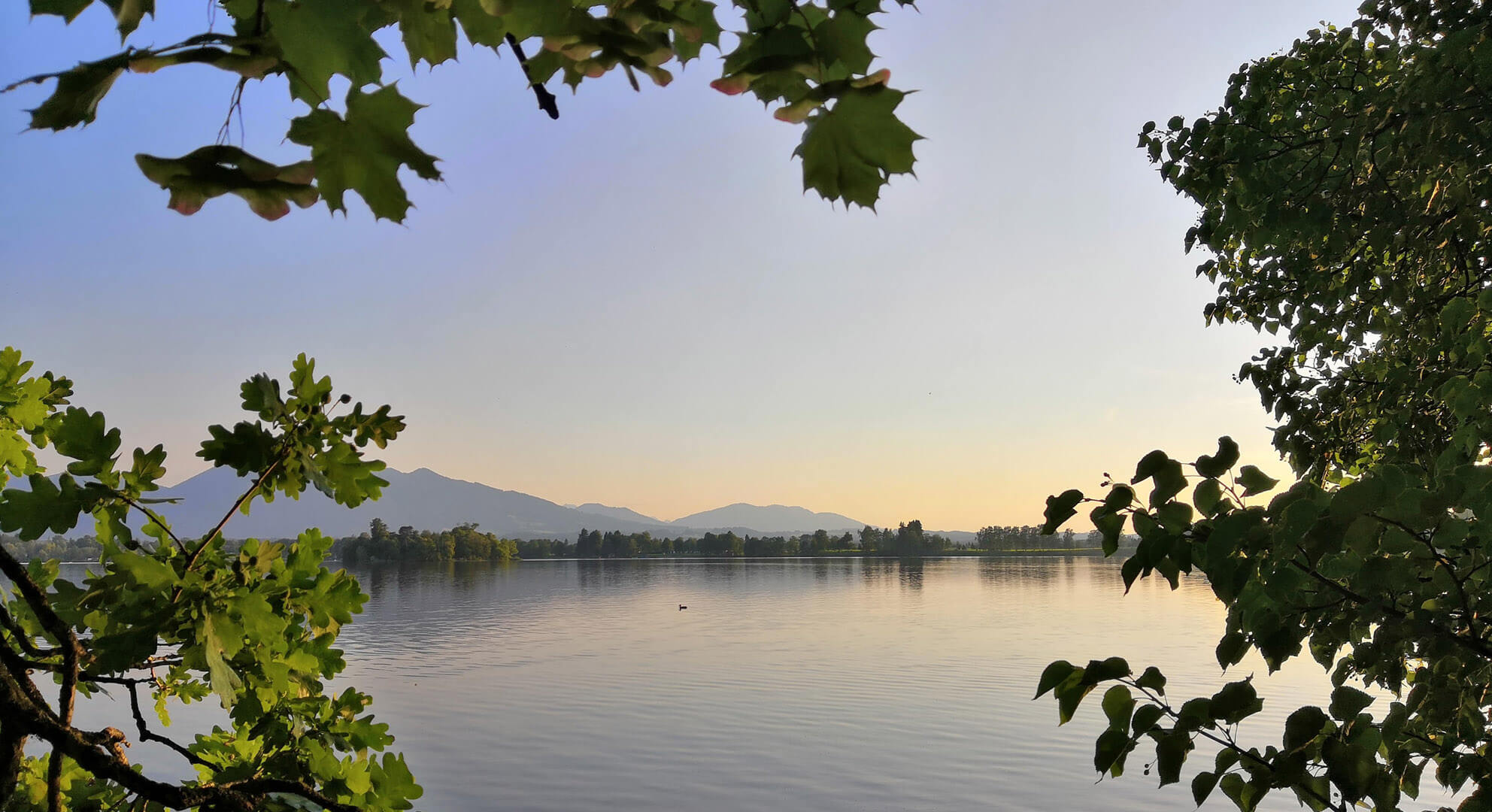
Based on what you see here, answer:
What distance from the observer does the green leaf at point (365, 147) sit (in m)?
1.12

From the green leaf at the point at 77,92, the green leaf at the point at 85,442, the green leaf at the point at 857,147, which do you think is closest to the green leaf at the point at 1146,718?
Result: the green leaf at the point at 857,147

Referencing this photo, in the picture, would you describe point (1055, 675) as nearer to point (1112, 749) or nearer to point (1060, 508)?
point (1112, 749)

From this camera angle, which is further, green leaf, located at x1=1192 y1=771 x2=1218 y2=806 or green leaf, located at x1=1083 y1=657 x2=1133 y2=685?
green leaf, located at x1=1192 y1=771 x2=1218 y2=806

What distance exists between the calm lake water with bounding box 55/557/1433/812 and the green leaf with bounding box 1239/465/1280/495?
6039 millimetres

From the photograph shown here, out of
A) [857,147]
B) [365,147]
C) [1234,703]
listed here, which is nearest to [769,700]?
[1234,703]

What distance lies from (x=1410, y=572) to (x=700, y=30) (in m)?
1.88

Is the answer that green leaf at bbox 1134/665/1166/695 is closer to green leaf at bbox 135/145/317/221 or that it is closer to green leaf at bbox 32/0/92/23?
green leaf at bbox 135/145/317/221

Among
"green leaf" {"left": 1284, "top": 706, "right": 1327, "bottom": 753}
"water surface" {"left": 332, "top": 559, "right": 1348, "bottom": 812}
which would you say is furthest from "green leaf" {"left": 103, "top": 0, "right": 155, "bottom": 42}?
"water surface" {"left": 332, "top": 559, "right": 1348, "bottom": 812}

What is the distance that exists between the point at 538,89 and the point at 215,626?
1618 millimetres

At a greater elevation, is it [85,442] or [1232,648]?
[85,442]

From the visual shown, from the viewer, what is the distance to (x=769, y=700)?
34.3 metres

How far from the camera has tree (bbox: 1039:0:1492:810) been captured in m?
1.82

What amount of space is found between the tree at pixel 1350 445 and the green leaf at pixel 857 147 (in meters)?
1.11

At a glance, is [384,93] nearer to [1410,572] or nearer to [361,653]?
[1410,572]
